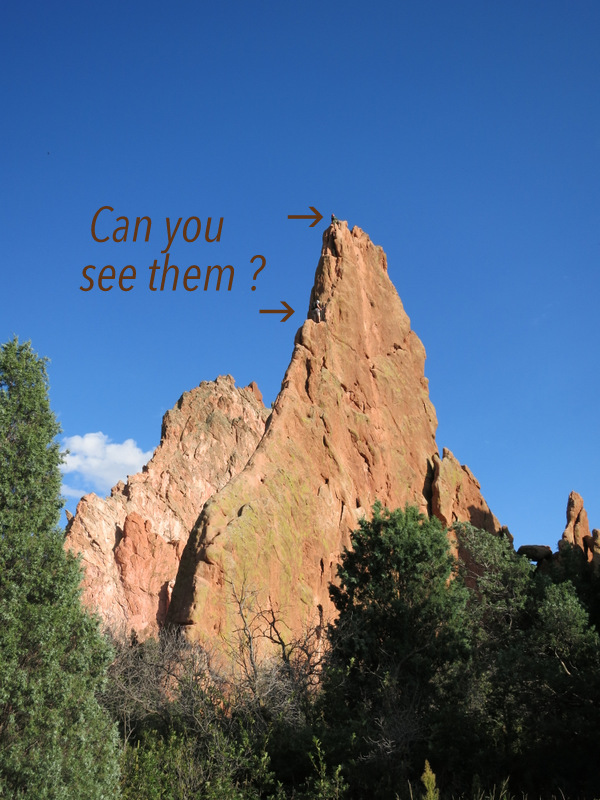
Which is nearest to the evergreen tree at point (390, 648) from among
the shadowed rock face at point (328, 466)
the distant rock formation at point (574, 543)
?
the shadowed rock face at point (328, 466)

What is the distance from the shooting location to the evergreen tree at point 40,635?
30.6 ft

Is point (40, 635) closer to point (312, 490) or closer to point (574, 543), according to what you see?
point (312, 490)

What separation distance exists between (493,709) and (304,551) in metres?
13.5

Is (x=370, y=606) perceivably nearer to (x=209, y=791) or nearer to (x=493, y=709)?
(x=493, y=709)

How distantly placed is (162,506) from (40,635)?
2225 inches

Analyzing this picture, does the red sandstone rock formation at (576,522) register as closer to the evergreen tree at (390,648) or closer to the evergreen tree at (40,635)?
the evergreen tree at (390,648)

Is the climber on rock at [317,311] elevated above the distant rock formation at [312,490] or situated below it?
above

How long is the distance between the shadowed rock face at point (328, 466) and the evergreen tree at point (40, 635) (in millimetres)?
13028

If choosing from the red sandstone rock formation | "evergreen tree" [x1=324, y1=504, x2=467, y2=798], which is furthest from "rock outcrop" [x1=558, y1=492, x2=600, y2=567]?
"evergreen tree" [x1=324, y1=504, x2=467, y2=798]

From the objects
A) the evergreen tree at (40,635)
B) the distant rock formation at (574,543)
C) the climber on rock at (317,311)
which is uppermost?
the climber on rock at (317,311)

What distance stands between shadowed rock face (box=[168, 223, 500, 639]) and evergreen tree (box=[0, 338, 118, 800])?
1303cm

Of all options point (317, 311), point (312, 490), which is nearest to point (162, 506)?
point (317, 311)

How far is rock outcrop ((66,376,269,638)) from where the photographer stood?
5488 cm

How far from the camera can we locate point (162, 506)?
64938 millimetres
